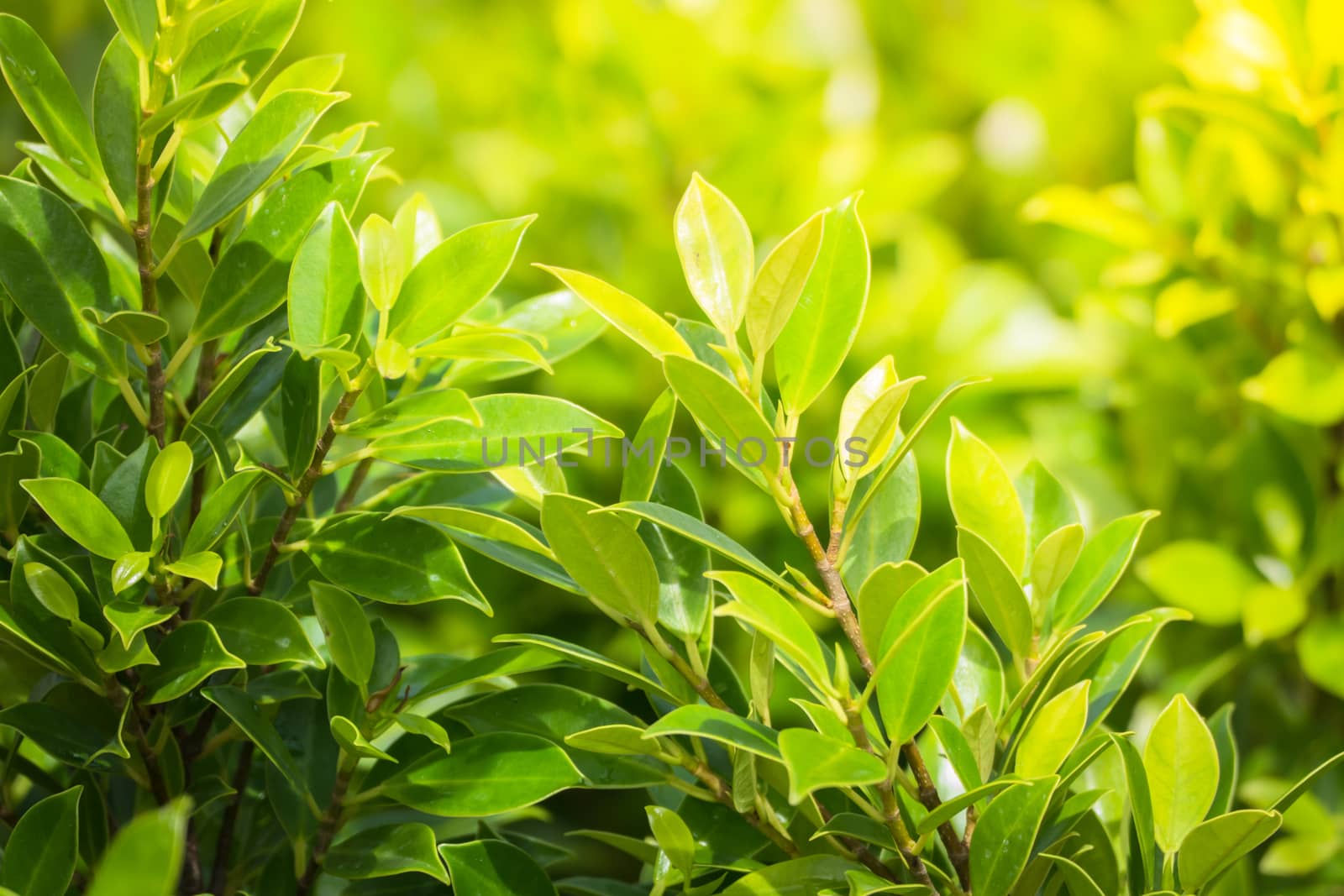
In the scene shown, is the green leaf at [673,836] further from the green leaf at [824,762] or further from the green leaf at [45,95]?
the green leaf at [45,95]

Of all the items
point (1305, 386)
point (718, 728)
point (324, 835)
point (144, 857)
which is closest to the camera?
point (144, 857)

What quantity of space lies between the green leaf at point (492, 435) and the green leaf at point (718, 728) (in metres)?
0.12

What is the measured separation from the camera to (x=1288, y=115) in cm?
75

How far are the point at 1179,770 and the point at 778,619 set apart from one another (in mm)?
203

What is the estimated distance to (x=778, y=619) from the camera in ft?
1.34

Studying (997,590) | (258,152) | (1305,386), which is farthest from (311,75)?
(1305,386)

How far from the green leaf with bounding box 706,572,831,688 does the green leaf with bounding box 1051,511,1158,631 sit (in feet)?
0.55

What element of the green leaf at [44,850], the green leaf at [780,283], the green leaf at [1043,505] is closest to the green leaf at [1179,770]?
the green leaf at [1043,505]

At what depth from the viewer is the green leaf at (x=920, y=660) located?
1.36 ft

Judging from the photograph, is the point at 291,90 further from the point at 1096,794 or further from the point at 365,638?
the point at 1096,794

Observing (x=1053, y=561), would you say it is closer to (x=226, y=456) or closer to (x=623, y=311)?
(x=623, y=311)

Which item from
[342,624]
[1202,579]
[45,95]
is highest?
[45,95]

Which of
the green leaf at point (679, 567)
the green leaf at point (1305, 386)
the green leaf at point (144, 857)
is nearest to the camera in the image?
the green leaf at point (144, 857)

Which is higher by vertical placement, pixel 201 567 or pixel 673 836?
pixel 201 567
